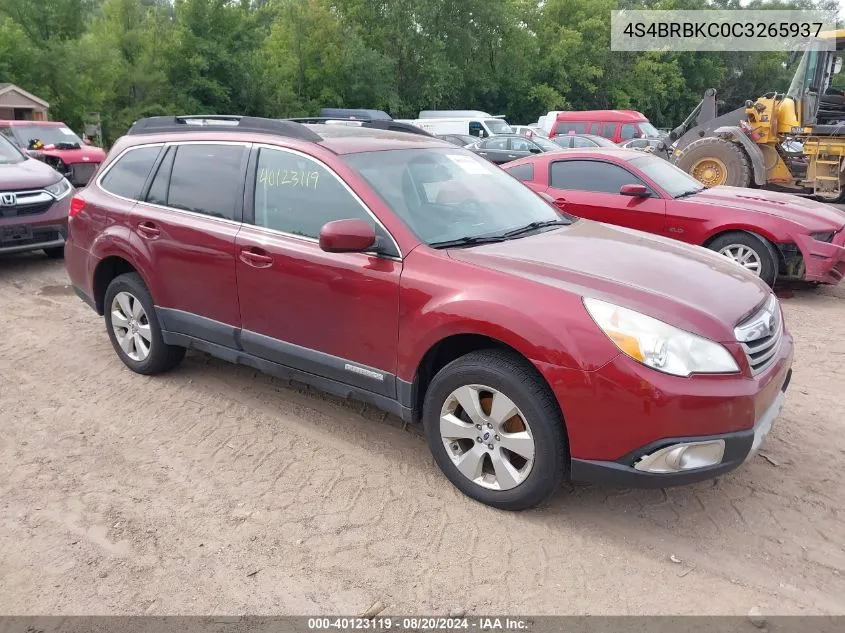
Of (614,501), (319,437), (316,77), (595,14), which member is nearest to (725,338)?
(614,501)

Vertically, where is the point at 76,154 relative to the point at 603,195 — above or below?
above

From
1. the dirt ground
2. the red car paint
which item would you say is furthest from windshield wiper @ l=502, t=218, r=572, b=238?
the red car paint

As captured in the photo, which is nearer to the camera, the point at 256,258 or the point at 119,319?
the point at 256,258

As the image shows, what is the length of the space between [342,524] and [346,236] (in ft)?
4.47

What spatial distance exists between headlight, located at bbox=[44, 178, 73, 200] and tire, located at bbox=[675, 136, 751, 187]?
9895 millimetres

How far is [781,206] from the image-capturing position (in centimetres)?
711

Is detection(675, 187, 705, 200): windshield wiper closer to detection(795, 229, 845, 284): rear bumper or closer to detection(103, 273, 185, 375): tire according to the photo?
detection(795, 229, 845, 284): rear bumper

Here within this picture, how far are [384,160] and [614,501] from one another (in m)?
2.19

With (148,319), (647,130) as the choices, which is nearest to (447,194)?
(148,319)

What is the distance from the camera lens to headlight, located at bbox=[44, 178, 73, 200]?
810 centimetres

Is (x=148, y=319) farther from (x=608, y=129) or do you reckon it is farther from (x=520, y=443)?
(x=608, y=129)

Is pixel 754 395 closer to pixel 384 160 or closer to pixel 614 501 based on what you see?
pixel 614 501

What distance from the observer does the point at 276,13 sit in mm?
40781

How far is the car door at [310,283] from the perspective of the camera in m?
3.54
